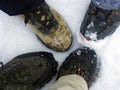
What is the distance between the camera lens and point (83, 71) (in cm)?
118

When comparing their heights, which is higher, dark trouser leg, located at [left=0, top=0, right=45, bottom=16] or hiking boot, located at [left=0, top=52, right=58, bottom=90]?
dark trouser leg, located at [left=0, top=0, right=45, bottom=16]

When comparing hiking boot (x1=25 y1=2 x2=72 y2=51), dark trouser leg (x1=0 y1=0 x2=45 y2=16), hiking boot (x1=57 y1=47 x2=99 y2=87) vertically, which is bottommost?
hiking boot (x1=57 y1=47 x2=99 y2=87)

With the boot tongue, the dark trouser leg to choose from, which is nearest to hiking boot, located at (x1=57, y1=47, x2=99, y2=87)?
the boot tongue

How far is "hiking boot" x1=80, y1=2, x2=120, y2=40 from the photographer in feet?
3.79

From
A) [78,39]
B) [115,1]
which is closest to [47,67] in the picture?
[78,39]

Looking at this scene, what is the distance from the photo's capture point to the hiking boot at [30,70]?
113 cm

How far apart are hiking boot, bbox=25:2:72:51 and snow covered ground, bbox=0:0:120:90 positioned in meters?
0.04

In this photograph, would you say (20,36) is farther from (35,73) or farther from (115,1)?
(115,1)

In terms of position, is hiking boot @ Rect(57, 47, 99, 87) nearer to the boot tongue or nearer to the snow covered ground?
the snow covered ground

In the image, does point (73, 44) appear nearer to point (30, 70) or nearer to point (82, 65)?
point (82, 65)

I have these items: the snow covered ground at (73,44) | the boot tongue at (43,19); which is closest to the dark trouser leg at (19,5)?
the boot tongue at (43,19)

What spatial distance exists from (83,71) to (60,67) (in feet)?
0.34

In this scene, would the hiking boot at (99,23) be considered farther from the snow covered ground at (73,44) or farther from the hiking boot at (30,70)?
the hiking boot at (30,70)

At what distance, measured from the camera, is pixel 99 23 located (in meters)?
1.16
